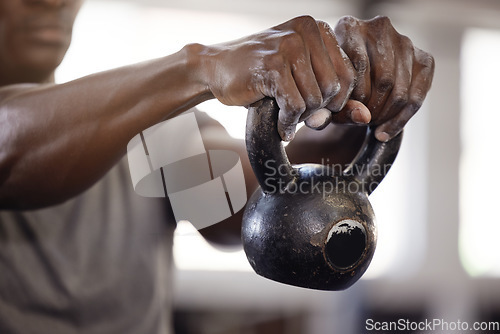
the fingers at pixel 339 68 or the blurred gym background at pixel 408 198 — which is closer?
the fingers at pixel 339 68

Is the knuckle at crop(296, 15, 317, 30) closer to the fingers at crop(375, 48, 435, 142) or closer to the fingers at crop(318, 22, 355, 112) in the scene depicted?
the fingers at crop(318, 22, 355, 112)

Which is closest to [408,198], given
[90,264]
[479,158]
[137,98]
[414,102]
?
[479,158]

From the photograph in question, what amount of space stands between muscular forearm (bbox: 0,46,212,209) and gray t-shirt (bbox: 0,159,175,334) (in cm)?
40

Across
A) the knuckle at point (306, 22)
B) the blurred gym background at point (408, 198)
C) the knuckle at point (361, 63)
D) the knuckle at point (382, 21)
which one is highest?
the knuckle at point (306, 22)

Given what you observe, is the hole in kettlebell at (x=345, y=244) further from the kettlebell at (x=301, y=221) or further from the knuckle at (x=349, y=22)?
the knuckle at (x=349, y=22)

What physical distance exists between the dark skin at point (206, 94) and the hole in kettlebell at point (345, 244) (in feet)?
0.37

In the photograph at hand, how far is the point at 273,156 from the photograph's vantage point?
1.96 feet

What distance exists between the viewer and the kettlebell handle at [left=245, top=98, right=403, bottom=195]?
0.58 meters

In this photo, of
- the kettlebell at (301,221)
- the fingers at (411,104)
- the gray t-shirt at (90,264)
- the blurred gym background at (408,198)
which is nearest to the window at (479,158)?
the blurred gym background at (408,198)

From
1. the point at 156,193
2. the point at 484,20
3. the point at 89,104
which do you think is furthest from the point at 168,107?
the point at 484,20

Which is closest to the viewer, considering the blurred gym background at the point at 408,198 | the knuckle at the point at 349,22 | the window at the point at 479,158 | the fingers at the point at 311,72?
the fingers at the point at 311,72

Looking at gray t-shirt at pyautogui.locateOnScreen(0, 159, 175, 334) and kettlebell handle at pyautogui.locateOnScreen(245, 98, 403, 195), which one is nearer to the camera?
kettlebell handle at pyautogui.locateOnScreen(245, 98, 403, 195)

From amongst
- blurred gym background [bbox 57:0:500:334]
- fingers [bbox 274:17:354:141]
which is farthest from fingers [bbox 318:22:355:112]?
blurred gym background [bbox 57:0:500:334]

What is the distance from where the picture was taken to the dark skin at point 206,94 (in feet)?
1.89
